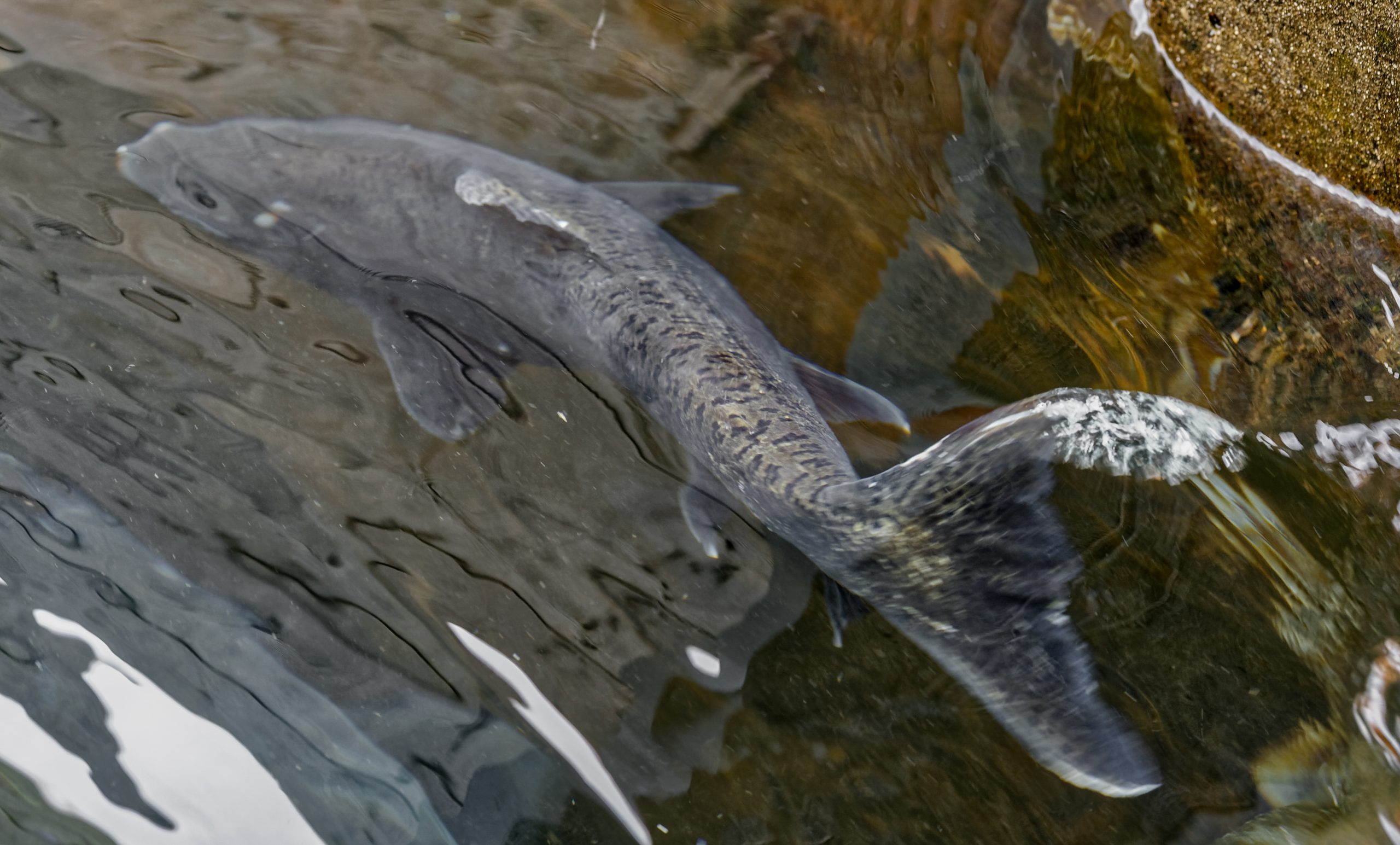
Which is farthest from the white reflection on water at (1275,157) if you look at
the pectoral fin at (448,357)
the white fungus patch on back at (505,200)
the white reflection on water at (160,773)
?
the white reflection on water at (160,773)

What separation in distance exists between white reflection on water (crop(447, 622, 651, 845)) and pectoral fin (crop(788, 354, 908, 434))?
1474 millimetres

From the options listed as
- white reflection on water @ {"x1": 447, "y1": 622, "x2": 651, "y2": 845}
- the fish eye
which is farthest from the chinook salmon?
white reflection on water @ {"x1": 447, "y1": 622, "x2": 651, "y2": 845}

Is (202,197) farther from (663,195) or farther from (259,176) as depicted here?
(663,195)

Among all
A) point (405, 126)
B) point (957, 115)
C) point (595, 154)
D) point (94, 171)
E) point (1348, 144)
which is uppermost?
point (1348, 144)

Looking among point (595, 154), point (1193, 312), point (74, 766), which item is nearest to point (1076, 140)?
point (1193, 312)

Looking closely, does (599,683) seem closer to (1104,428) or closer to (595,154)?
(1104,428)

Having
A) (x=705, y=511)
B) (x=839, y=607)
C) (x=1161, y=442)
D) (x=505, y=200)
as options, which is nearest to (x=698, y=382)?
(x=705, y=511)

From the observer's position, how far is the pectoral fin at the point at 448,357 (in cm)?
332

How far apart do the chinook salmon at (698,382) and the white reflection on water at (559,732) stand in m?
0.82

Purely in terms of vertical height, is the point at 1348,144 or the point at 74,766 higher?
the point at 1348,144

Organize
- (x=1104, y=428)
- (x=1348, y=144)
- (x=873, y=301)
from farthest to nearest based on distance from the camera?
(x=873, y=301) < (x=1348, y=144) < (x=1104, y=428)

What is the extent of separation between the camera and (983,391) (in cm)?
319

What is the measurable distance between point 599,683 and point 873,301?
1844 millimetres

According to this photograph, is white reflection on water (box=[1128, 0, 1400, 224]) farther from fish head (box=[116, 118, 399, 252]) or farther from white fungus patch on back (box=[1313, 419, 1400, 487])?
fish head (box=[116, 118, 399, 252])
